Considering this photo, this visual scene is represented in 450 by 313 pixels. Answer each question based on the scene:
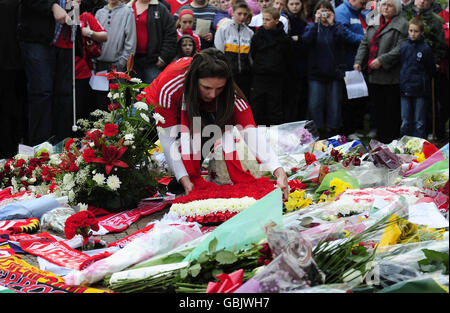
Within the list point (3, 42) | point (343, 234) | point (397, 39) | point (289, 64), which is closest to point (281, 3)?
point (289, 64)

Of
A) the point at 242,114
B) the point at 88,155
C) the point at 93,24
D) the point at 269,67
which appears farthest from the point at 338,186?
the point at 93,24

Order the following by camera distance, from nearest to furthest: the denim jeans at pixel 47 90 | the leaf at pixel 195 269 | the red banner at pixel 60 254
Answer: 1. the leaf at pixel 195 269
2. the red banner at pixel 60 254
3. the denim jeans at pixel 47 90

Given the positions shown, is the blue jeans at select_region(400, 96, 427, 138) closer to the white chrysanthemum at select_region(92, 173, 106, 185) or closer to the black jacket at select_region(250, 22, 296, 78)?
the black jacket at select_region(250, 22, 296, 78)

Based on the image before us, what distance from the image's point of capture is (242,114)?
5.47 metres

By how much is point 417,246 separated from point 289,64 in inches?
213

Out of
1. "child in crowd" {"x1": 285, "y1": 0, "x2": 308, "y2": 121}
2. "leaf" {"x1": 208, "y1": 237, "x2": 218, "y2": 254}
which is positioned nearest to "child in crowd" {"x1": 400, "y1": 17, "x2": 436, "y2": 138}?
"child in crowd" {"x1": 285, "y1": 0, "x2": 308, "y2": 121}

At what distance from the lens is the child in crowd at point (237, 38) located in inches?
331

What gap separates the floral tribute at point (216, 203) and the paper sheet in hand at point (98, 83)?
339cm

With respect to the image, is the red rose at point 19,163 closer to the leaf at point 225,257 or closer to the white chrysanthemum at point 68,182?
the white chrysanthemum at point 68,182

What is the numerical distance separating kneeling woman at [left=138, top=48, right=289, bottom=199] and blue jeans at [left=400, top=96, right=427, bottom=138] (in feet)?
10.6

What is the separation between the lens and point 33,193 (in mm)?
5773

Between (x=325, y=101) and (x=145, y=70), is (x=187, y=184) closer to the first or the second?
(x=145, y=70)

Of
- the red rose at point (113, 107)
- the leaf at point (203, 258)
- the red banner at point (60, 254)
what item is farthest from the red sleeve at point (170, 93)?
the leaf at point (203, 258)
